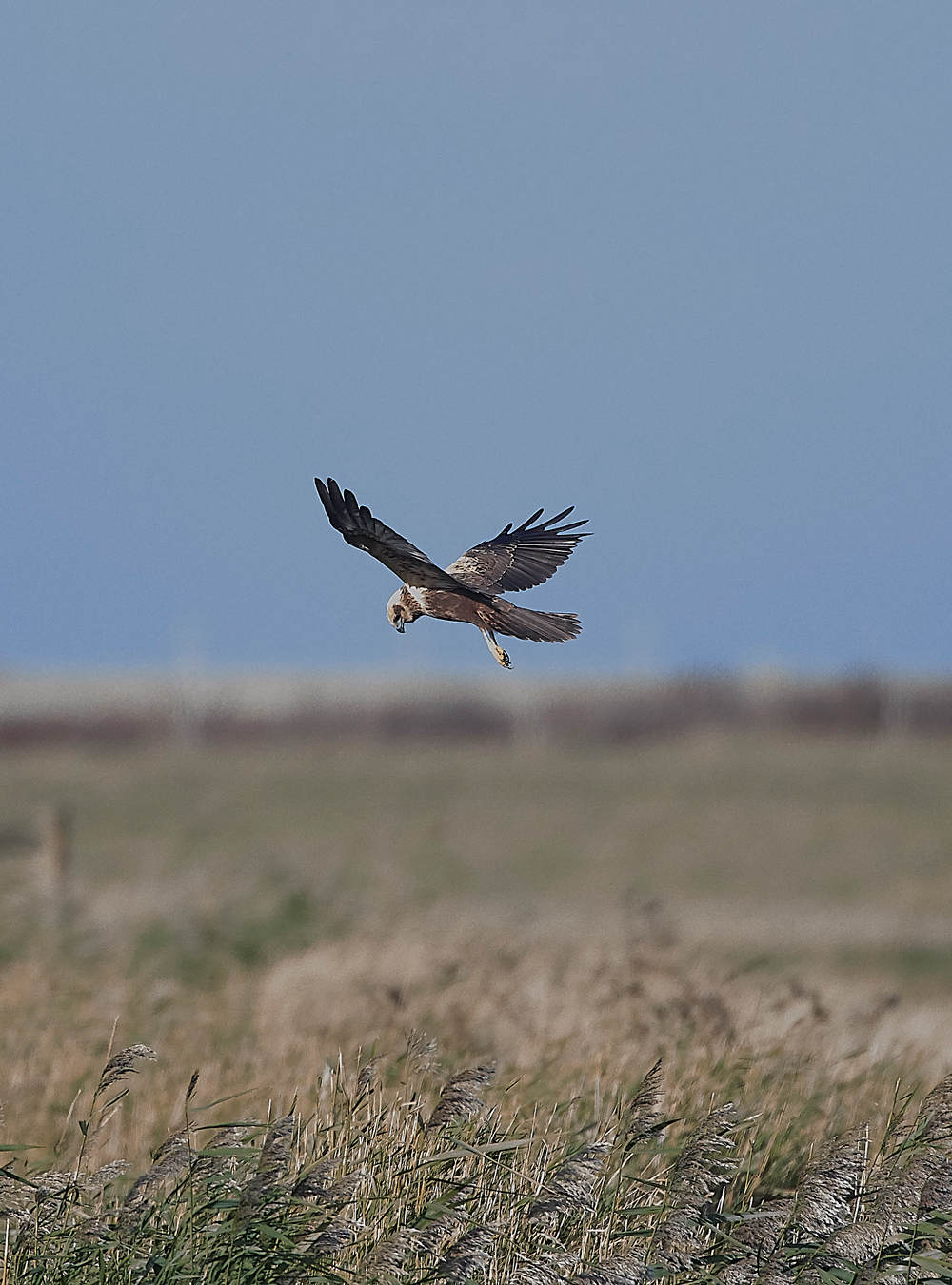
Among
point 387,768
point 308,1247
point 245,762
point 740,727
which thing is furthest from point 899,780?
point 308,1247

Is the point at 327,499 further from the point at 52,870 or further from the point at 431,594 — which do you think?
the point at 52,870

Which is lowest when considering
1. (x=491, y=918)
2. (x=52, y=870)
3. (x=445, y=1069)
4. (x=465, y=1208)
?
(x=491, y=918)

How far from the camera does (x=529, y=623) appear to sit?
2551mm

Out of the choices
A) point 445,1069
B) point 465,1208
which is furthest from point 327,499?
point 445,1069

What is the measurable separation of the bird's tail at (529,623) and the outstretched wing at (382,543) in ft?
0.16

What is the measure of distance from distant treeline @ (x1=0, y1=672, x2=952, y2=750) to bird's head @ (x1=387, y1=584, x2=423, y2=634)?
134 ft

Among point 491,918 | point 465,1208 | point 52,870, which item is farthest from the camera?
point 491,918

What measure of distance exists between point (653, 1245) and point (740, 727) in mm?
39187

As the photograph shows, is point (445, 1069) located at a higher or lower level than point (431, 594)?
lower

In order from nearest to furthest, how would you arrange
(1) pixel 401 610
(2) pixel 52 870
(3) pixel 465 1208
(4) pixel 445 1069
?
(1) pixel 401 610 < (3) pixel 465 1208 < (4) pixel 445 1069 < (2) pixel 52 870

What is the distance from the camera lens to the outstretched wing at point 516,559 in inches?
108

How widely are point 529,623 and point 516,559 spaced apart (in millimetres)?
403

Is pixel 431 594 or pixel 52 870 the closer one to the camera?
pixel 431 594

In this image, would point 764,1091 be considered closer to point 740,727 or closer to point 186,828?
point 186,828
